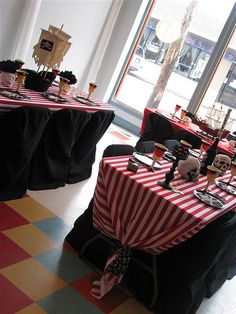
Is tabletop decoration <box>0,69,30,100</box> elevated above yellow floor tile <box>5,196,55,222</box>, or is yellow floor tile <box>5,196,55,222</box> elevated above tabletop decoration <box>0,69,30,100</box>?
tabletop decoration <box>0,69,30,100</box>

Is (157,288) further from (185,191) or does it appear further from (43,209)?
(43,209)

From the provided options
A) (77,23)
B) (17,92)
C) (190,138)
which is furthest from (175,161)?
(77,23)

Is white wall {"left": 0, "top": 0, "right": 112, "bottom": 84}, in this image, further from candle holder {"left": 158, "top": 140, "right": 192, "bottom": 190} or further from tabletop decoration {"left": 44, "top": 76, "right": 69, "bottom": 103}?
candle holder {"left": 158, "top": 140, "right": 192, "bottom": 190}

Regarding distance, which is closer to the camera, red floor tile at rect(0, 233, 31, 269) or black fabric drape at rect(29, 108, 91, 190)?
red floor tile at rect(0, 233, 31, 269)

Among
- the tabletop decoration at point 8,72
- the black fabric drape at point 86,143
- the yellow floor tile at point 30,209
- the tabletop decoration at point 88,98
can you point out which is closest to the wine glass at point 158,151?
the yellow floor tile at point 30,209

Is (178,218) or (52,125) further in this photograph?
(52,125)

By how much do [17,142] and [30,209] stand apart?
1.86 feet

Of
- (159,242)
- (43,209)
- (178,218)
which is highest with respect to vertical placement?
(178,218)

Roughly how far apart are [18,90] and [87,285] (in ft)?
5.18

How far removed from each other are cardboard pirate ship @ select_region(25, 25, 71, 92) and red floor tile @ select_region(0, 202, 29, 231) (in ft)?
3.59

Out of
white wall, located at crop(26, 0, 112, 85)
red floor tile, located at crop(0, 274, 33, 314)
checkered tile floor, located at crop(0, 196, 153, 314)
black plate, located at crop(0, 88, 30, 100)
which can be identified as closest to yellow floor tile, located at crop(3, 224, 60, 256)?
checkered tile floor, located at crop(0, 196, 153, 314)

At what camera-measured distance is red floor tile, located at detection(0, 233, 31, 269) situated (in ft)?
7.18

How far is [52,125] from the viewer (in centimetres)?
302

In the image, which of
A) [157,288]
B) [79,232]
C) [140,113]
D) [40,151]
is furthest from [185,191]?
[140,113]
